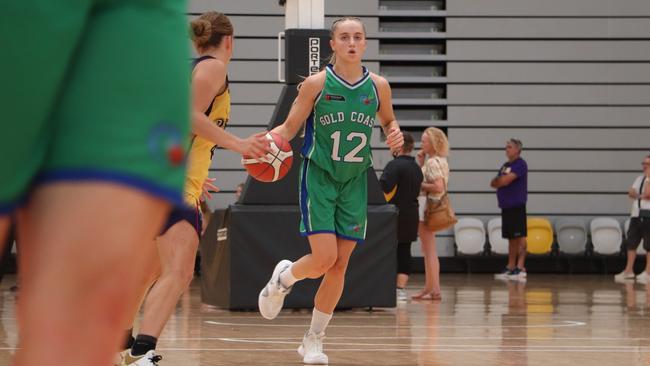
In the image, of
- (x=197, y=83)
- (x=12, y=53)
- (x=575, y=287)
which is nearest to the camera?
(x=12, y=53)

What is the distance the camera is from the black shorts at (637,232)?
15.1 m

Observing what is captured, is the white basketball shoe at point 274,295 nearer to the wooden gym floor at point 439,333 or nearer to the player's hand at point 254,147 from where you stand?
the wooden gym floor at point 439,333

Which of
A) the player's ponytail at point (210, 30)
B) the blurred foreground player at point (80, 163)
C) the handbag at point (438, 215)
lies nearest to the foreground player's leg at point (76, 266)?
the blurred foreground player at point (80, 163)

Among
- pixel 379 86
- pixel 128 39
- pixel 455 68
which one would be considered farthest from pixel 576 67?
pixel 128 39

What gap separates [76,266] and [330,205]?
180 inches

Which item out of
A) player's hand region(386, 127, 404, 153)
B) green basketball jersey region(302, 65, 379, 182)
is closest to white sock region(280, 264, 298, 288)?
green basketball jersey region(302, 65, 379, 182)

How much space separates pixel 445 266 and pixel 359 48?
11437mm

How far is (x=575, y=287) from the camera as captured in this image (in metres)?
13.6

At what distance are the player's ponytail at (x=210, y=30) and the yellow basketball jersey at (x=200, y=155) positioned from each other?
0.79ft

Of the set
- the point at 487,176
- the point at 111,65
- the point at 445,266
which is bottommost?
the point at 445,266

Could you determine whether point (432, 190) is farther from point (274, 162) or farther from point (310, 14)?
point (274, 162)

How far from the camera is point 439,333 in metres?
7.55

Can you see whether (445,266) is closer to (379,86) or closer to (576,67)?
(576,67)

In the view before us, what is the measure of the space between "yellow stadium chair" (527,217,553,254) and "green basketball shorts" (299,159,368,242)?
10917 mm
